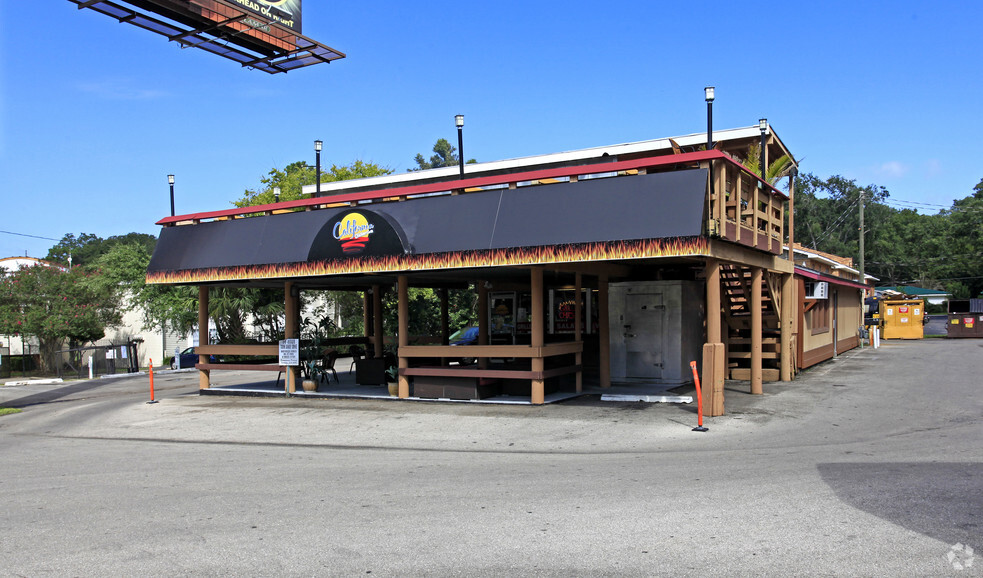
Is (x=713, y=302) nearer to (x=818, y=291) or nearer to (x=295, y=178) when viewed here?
(x=818, y=291)

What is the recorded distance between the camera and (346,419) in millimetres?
13906

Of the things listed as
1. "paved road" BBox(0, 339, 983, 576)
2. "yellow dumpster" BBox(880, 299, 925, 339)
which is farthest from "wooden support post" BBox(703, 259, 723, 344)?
"yellow dumpster" BBox(880, 299, 925, 339)

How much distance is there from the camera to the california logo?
1523 centimetres

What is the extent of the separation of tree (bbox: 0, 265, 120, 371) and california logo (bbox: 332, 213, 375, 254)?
24328 mm

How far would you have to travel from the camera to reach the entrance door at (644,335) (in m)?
16.7

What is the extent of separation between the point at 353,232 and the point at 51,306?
2625cm

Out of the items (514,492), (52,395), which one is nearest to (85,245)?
(52,395)

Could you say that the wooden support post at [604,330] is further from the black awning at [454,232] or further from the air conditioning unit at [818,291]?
the air conditioning unit at [818,291]

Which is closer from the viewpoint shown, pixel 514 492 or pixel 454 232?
pixel 514 492

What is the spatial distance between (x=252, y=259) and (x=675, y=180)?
9843 millimetres

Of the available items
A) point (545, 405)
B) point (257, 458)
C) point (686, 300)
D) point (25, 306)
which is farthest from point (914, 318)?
point (25, 306)

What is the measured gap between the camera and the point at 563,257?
12.7 metres

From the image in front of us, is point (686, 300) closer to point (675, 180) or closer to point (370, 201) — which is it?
point (675, 180)

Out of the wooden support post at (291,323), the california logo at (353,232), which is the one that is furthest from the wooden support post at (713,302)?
the wooden support post at (291,323)
